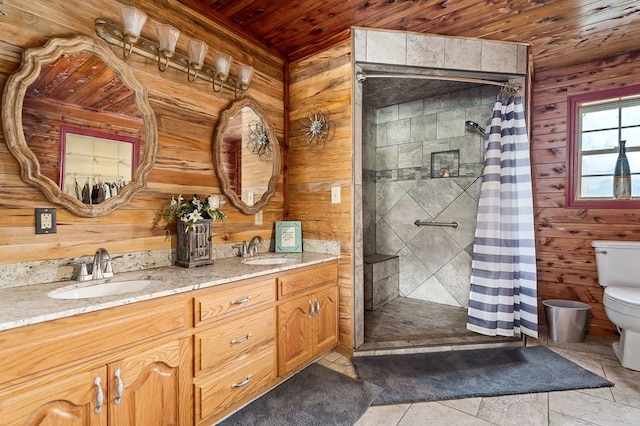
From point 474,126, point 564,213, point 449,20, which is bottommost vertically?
point 564,213

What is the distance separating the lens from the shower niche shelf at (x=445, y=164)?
336 cm

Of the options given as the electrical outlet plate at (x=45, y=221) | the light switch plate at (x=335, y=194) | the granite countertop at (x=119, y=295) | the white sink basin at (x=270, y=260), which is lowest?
the white sink basin at (x=270, y=260)

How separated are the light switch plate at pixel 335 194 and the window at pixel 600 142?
208cm

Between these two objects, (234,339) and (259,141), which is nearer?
(234,339)

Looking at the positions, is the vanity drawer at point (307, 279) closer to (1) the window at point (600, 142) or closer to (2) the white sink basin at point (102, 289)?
(2) the white sink basin at point (102, 289)

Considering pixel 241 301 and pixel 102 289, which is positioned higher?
pixel 102 289

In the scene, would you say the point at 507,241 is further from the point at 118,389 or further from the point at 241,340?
the point at 118,389

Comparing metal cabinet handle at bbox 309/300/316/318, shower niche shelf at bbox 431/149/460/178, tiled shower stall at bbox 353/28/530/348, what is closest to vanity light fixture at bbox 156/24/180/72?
tiled shower stall at bbox 353/28/530/348

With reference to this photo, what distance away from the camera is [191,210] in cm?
185

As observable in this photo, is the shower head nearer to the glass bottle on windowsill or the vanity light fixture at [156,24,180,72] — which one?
the glass bottle on windowsill

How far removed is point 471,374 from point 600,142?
2.29 metres

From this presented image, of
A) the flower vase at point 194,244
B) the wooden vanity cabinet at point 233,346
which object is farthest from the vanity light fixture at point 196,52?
the wooden vanity cabinet at point 233,346

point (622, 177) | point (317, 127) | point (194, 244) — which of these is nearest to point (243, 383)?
point (194, 244)

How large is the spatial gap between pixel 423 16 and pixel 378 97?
4.27ft
